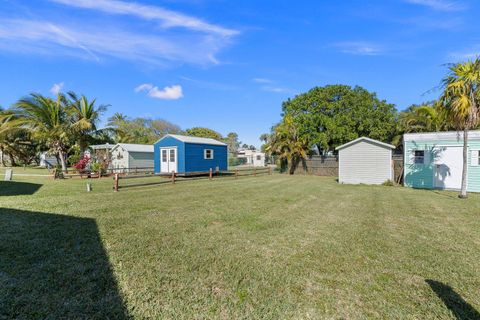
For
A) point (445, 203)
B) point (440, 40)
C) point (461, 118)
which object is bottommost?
point (445, 203)

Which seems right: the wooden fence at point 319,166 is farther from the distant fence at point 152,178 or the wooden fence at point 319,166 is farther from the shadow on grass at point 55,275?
the shadow on grass at point 55,275

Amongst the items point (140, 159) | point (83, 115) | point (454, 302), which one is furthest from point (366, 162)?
point (83, 115)

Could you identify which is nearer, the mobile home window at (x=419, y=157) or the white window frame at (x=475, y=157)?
the white window frame at (x=475, y=157)

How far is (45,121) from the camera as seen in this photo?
2002 cm

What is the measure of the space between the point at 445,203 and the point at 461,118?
330cm

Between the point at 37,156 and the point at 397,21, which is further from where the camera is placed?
the point at 37,156

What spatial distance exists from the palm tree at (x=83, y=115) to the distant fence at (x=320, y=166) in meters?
18.4

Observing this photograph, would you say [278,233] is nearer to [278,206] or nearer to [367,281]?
[367,281]

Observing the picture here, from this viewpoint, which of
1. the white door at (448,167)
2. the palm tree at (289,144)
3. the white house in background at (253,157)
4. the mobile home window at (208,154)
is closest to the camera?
the white door at (448,167)

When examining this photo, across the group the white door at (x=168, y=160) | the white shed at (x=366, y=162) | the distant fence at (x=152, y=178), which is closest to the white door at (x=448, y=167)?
the white shed at (x=366, y=162)

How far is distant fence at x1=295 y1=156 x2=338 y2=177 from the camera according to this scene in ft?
66.2

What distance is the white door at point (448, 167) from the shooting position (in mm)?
11938

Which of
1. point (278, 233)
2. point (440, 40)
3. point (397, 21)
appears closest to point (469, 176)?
point (440, 40)

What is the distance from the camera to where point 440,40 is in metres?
11.7
